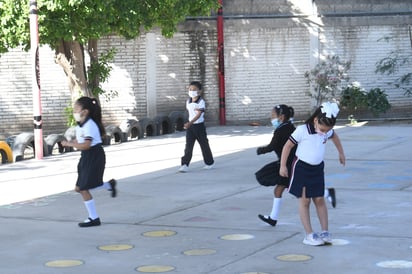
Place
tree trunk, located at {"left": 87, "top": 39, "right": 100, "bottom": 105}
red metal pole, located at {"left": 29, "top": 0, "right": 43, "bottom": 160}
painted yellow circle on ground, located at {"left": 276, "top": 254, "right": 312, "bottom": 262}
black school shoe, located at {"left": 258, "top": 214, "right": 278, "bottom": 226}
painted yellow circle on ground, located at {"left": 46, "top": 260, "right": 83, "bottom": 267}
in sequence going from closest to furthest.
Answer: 1. painted yellow circle on ground, located at {"left": 276, "top": 254, "right": 312, "bottom": 262}
2. painted yellow circle on ground, located at {"left": 46, "top": 260, "right": 83, "bottom": 267}
3. black school shoe, located at {"left": 258, "top": 214, "right": 278, "bottom": 226}
4. red metal pole, located at {"left": 29, "top": 0, "right": 43, "bottom": 160}
5. tree trunk, located at {"left": 87, "top": 39, "right": 100, "bottom": 105}

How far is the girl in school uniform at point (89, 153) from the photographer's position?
1044cm

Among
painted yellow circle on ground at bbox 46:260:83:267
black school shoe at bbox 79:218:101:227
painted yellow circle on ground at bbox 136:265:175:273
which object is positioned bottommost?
painted yellow circle on ground at bbox 136:265:175:273

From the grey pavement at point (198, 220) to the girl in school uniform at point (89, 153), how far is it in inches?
14.1

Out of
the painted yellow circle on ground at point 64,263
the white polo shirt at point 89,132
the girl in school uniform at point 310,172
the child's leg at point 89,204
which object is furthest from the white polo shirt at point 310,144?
the child's leg at point 89,204

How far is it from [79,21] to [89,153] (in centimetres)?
917

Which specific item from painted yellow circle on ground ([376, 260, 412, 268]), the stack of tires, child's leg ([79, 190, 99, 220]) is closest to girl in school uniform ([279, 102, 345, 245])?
painted yellow circle on ground ([376, 260, 412, 268])

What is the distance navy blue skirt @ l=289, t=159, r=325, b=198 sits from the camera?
9125 millimetres

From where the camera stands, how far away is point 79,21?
19172 mm

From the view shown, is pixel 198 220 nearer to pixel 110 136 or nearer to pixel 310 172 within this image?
pixel 310 172

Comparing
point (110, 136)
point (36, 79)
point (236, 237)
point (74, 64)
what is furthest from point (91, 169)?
point (74, 64)

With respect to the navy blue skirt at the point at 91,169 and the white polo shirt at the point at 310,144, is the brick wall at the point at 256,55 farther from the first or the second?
the white polo shirt at the point at 310,144

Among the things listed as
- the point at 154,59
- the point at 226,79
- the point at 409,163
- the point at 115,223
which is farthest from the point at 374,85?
the point at 115,223

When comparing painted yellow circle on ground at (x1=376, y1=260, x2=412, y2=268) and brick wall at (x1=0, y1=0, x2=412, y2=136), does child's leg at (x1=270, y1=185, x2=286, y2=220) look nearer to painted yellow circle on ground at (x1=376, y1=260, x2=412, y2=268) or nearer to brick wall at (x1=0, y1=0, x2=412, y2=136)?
painted yellow circle on ground at (x1=376, y1=260, x2=412, y2=268)

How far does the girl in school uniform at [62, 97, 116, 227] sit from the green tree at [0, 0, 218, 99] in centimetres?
784
